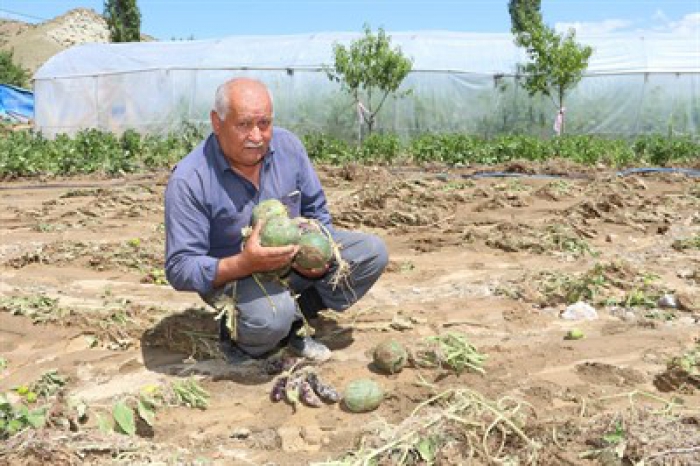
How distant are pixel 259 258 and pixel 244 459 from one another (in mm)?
919

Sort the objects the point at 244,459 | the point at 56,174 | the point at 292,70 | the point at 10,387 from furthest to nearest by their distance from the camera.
Result: the point at 292,70, the point at 56,174, the point at 10,387, the point at 244,459

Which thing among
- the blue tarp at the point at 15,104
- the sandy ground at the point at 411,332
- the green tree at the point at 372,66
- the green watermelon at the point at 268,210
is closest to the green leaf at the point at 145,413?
the sandy ground at the point at 411,332

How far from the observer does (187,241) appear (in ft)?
12.9

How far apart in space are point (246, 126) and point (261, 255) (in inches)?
26.1

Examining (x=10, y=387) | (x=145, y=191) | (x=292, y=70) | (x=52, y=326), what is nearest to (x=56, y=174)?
(x=145, y=191)

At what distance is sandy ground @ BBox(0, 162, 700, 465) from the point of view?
3.15 meters

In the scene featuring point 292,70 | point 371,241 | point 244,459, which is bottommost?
point 244,459

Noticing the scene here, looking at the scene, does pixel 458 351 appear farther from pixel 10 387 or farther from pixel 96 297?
pixel 96 297

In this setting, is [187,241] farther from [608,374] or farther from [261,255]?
[608,374]

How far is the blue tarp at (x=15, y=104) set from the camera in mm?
30859

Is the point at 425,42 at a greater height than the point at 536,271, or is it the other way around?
the point at 425,42

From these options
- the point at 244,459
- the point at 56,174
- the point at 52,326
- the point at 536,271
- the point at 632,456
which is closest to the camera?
the point at 632,456

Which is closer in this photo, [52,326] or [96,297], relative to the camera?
[52,326]

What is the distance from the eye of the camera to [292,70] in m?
21.6
